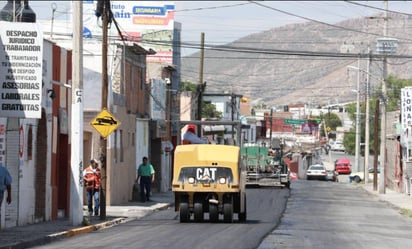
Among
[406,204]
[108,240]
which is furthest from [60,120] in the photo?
[406,204]

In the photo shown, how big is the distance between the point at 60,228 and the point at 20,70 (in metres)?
4.64

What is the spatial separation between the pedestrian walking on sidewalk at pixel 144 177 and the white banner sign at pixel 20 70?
1857 cm

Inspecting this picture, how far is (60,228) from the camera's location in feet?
98.1

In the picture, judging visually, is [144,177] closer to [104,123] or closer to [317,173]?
[104,123]

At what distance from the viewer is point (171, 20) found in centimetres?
9125

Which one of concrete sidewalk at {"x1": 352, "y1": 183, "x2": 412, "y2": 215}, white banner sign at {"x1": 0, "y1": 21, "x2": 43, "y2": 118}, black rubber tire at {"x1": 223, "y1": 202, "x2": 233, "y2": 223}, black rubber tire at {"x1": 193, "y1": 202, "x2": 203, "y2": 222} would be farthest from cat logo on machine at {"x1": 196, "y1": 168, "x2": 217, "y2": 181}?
concrete sidewalk at {"x1": 352, "y1": 183, "x2": 412, "y2": 215}

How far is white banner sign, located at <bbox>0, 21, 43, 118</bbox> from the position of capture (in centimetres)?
2797

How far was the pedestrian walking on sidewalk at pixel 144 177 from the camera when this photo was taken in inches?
1857

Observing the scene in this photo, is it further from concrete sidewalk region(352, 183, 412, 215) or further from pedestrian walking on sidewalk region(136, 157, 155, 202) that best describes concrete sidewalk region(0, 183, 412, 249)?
pedestrian walking on sidewalk region(136, 157, 155, 202)

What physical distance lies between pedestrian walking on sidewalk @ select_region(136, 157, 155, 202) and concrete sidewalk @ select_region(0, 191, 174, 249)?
2574mm

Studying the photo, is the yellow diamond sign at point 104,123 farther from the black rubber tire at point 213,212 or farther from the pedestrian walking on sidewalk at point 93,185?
the black rubber tire at point 213,212

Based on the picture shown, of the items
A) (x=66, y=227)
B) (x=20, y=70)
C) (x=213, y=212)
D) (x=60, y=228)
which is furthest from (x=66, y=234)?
(x=213, y=212)

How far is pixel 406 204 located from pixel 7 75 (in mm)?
31115

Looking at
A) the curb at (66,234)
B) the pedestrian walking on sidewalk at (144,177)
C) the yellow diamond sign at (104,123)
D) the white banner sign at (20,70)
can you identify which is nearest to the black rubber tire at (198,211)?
the curb at (66,234)
